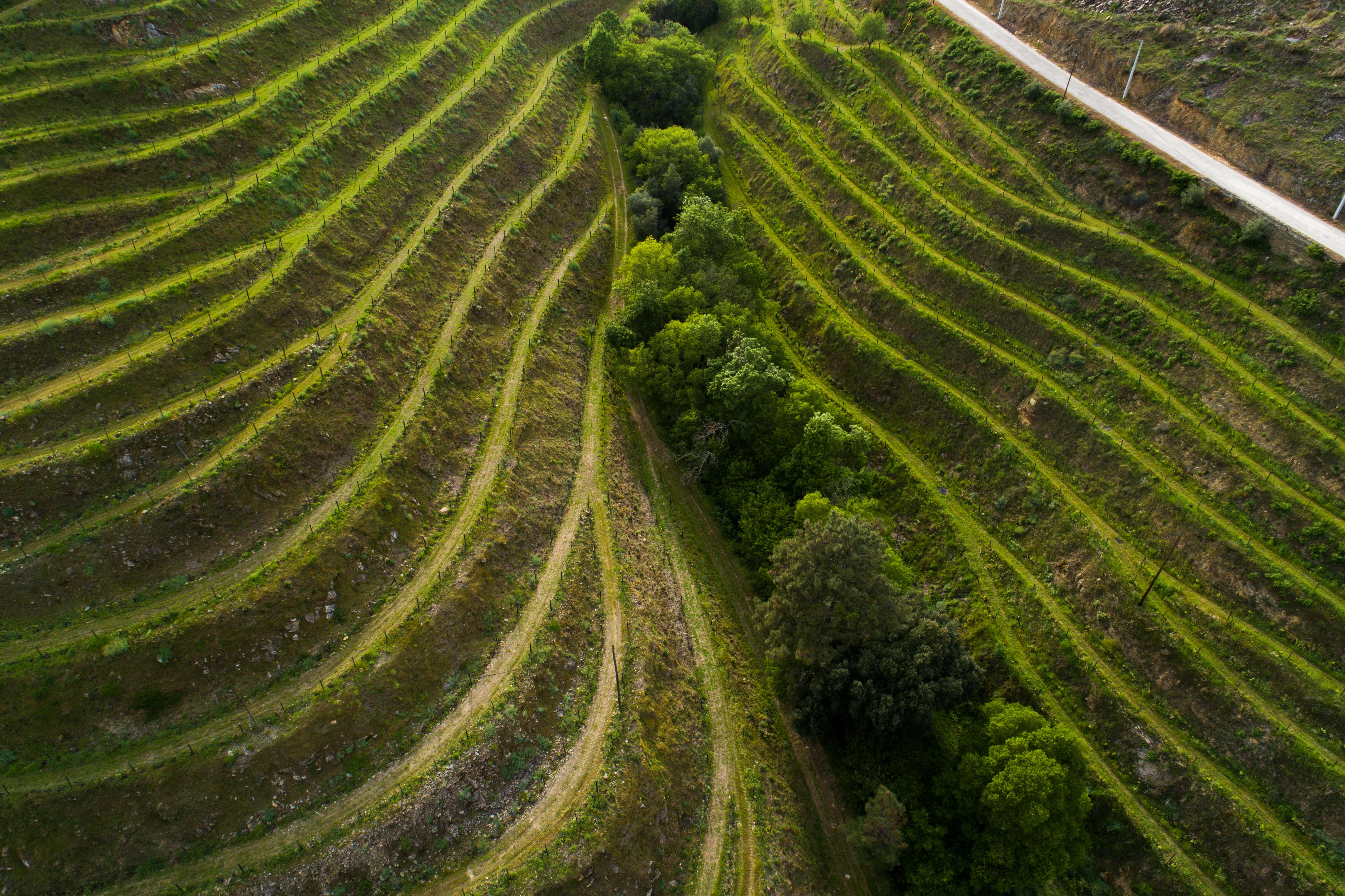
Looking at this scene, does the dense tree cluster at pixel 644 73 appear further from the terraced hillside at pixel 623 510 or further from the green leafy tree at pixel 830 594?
the green leafy tree at pixel 830 594

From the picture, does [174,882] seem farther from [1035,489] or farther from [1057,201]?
[1057,201]

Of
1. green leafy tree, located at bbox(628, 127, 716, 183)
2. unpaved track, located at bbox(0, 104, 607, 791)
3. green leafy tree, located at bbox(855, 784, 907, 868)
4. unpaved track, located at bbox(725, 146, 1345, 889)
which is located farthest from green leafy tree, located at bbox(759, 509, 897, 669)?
green leafy tree, located at bbox(628, 127, 716, 183)

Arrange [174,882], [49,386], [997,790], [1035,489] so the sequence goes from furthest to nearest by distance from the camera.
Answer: [1035,489], [49,386], [997,790], [174,882]

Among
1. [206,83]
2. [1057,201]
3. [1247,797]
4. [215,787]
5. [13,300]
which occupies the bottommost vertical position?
[215,787]

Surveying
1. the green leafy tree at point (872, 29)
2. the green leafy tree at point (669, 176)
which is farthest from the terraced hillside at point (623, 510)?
the green leafy tree at point (872, 29)

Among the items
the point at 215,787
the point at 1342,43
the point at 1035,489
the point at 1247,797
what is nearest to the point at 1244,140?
the point at 1342,43

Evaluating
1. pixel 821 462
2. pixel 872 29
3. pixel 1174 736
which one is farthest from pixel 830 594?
pixel 872 29

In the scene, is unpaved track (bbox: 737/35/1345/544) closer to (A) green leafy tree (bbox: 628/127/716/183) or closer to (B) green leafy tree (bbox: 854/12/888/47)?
(B) green leafy tree (bbox: 854/12/888/47)
